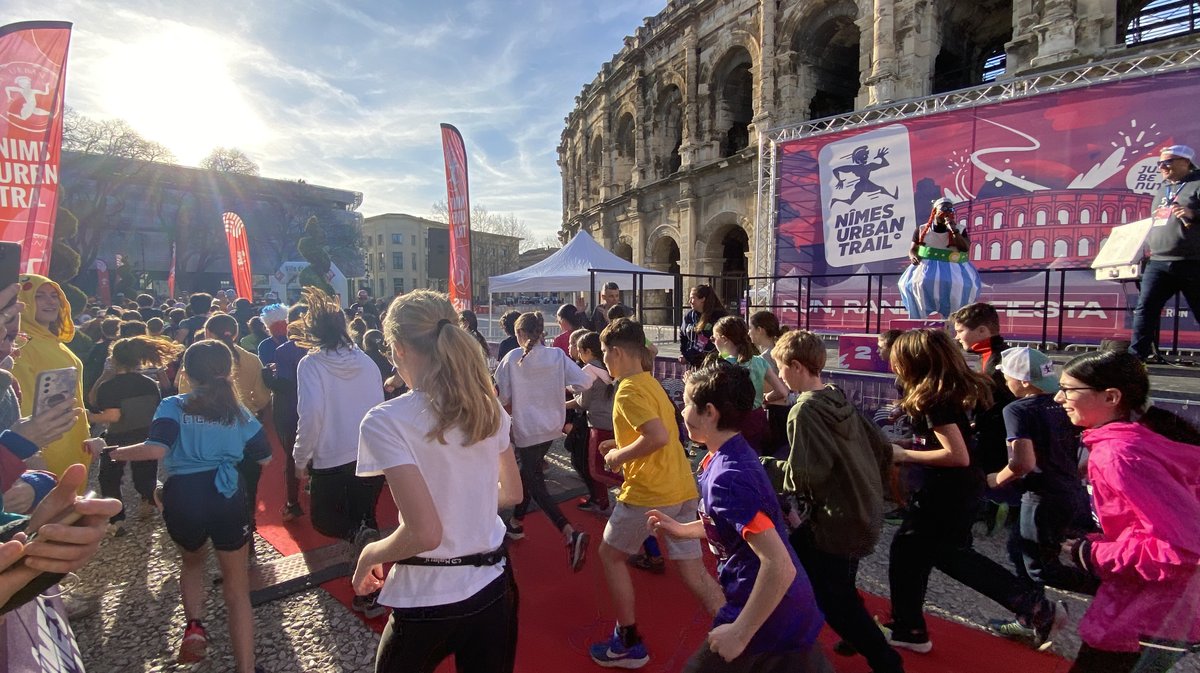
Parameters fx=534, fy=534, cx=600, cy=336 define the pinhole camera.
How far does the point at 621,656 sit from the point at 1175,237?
18.6 feet

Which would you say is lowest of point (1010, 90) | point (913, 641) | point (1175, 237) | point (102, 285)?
point (913, 641)

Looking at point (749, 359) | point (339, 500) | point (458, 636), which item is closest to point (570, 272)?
point (749, 359)

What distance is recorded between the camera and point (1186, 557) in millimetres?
1727

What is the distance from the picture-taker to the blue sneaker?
2.86 metres

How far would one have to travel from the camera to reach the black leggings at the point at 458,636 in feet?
5.48

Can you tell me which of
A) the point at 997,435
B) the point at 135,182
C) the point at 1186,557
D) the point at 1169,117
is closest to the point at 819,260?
the point at 1169,117

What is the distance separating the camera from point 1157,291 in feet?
16.0

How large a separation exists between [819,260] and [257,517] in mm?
12000

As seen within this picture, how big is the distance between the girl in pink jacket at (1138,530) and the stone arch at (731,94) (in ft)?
60.9

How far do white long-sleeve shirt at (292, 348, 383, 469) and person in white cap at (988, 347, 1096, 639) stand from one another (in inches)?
150

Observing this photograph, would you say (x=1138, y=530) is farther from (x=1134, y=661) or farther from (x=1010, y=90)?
(x=1010, y=90)

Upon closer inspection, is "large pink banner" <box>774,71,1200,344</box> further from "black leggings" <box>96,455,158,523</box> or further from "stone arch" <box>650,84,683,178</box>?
"stone arch" <box>650,84,683,178</box>

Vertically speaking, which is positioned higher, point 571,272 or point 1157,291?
point 571,272

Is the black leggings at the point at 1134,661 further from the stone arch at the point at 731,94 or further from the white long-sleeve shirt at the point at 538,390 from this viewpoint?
the stone arch at the point at 731,94
